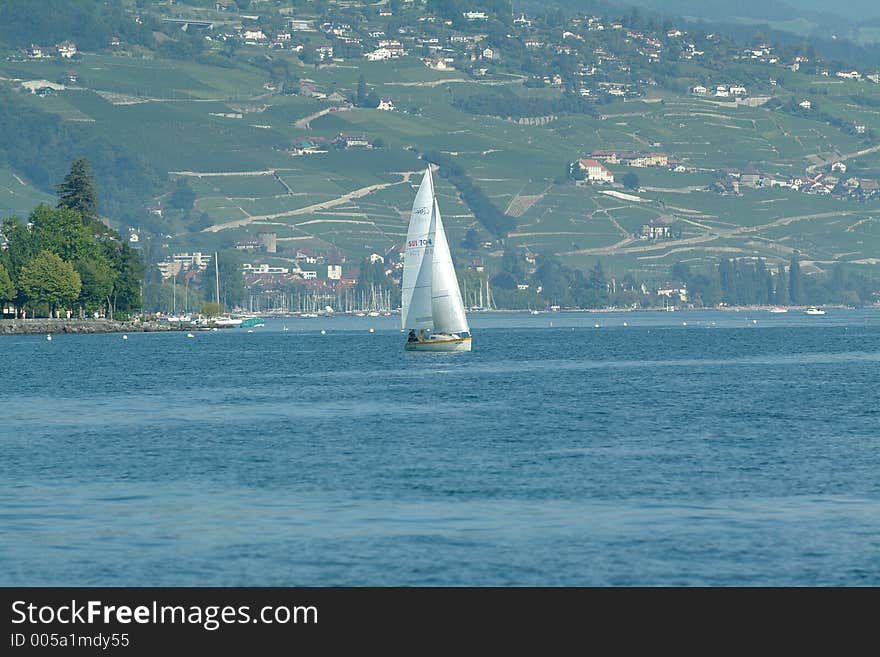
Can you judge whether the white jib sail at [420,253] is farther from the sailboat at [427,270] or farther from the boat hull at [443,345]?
the boat hull at [443,345]

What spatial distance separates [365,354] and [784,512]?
124 meters

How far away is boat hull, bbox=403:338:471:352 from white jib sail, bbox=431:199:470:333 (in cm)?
337

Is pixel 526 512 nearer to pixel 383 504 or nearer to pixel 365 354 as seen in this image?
pixel 383 504

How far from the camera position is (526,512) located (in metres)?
46.8

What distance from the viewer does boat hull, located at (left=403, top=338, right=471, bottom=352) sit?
5704 inches

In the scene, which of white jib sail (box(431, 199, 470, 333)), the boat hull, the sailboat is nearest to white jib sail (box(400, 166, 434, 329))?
the sailboat

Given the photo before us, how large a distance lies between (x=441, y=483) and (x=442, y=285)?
3284 inches

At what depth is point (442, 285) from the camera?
137m

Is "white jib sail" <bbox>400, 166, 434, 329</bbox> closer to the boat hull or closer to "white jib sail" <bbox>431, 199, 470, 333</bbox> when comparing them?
"white jib sail" <bbox>431, 199, 470, 333</bbox>

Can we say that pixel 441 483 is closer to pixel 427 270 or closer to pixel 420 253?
pixel 427 270

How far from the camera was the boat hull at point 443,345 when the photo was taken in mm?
144875

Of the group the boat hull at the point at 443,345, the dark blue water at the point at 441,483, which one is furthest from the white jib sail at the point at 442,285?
the dark blue water at the point at 441,483
